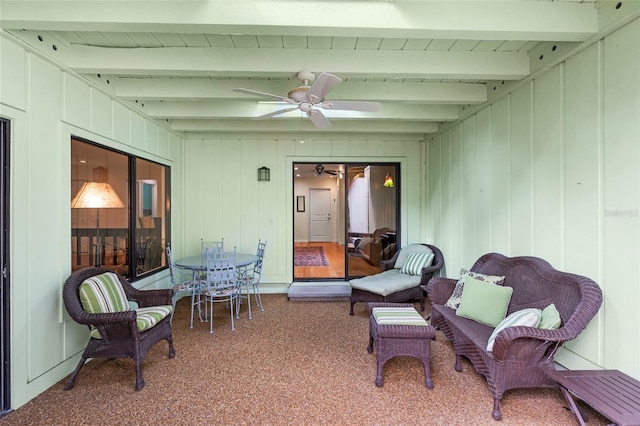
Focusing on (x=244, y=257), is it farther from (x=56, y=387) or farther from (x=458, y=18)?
(x=458, y=18)

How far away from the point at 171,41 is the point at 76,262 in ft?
7.43

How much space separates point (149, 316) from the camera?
2.63m

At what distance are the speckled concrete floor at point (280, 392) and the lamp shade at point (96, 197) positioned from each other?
155 centimetres

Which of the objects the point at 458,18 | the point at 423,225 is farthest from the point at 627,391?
the point at 423,225

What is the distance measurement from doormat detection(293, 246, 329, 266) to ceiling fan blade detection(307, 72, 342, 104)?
353 centimetres

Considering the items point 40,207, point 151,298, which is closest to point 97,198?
point 40,207

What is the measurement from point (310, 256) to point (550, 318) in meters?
5.64

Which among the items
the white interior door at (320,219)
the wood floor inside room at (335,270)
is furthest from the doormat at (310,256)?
the white interior door at (320,219)

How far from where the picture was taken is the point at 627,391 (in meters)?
1.76

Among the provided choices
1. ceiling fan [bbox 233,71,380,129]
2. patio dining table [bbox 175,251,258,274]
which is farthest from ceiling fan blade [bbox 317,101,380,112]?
patio dining table [bbox 175,251,258,274]

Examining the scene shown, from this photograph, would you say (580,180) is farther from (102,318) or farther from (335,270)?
(335,270)

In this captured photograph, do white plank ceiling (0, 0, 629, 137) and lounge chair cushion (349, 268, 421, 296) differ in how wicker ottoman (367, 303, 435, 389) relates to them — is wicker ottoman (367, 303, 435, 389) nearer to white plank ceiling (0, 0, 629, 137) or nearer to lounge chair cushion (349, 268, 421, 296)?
lounge chair cushion (349, 268, 421, 296)

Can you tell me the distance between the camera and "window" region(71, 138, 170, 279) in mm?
2871

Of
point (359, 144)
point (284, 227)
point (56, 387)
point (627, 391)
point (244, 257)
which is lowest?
point (56, 387)
